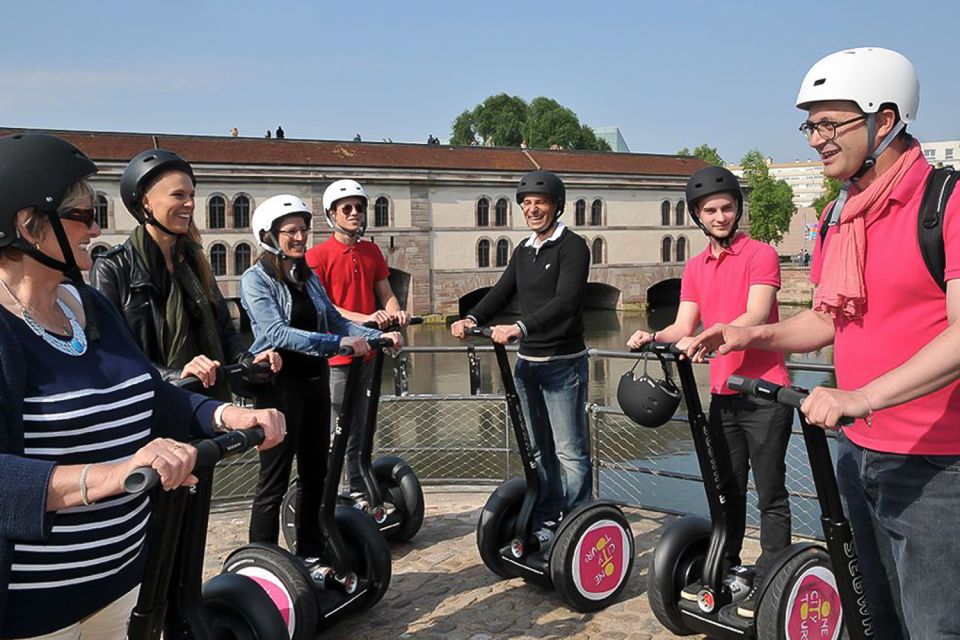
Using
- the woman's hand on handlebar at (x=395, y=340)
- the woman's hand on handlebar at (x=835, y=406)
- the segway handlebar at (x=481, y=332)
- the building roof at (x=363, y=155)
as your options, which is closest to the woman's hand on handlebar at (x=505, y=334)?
the segway handlebar at (x=481, y=332)

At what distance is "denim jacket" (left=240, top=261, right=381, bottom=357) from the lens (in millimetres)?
3740

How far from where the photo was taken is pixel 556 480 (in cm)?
460

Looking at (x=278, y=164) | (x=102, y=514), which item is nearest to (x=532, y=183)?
(x=102, y=514)

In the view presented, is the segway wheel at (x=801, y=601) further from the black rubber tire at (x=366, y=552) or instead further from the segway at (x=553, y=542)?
the black rubber tire at (x=366, y=552)

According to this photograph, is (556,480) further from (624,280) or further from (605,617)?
(624,280)

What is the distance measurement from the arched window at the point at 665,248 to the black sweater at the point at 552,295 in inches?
1631

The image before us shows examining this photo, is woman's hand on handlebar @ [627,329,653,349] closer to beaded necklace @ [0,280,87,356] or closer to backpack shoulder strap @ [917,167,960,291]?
backpack shoulder strap @ [917,167,960,291]

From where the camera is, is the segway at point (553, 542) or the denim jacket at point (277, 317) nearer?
the denim jacket at point (277, 317)

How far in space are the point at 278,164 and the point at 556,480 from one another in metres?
32.3

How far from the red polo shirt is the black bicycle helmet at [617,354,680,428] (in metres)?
2.38

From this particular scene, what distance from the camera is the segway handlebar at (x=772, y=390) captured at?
2.12m

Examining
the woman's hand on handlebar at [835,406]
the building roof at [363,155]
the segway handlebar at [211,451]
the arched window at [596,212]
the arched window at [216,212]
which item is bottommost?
the segway handlebar at [211,451]

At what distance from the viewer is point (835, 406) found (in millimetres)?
1937

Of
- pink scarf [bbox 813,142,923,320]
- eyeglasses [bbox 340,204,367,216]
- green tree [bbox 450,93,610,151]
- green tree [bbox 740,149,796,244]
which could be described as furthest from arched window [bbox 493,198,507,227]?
pink scarf [bbox 813,142,923,320]
